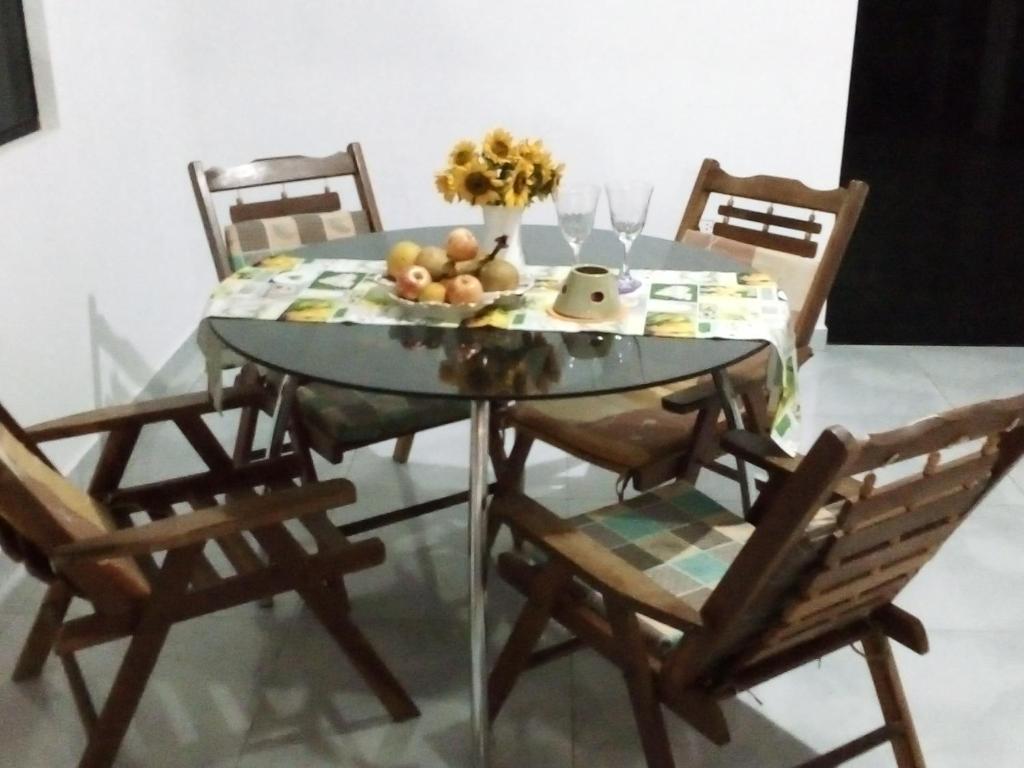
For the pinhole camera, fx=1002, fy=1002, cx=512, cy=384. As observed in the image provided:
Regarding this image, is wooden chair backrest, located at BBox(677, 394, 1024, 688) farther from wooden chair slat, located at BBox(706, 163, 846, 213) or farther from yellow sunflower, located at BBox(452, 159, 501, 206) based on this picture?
wooden chair slat, located at BBox(706, 163, 846, 213)

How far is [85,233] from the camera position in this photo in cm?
283

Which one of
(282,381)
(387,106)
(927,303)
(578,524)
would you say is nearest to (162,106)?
(387,106)

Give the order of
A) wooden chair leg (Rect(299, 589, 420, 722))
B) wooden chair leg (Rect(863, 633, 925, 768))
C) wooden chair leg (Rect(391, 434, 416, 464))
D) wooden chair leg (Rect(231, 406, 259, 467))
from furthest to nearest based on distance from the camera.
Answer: wooden chair leg (Rect(391, 434, 416, 464)), wooden chair leg (Rect(231, 406, 259, 467)), wooden chair leg (Rect(299, 589, 420, 722)), wooden chair leg (Rect(863, 633, 925, 768))

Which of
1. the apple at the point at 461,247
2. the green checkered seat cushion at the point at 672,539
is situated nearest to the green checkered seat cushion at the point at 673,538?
the green checkered seat cushion at the point at 672,539

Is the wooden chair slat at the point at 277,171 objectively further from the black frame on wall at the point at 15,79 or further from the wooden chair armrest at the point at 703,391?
the wooden chair armrest at the point at 703,391

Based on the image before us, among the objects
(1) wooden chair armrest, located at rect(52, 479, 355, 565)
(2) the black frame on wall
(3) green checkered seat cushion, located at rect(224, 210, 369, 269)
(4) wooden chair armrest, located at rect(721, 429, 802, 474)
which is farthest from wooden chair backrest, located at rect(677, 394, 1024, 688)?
(2) the black frame on wall

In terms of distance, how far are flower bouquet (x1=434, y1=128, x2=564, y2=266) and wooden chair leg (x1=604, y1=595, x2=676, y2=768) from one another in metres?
0.81

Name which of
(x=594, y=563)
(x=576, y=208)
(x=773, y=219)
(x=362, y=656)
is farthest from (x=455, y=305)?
(x=773, y=219)

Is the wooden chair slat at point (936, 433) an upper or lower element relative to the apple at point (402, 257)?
lower

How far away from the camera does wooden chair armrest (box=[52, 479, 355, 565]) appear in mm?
1460

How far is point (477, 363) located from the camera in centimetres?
165

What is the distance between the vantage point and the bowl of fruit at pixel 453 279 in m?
1.83

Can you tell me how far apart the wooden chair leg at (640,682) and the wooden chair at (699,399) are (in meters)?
0.49

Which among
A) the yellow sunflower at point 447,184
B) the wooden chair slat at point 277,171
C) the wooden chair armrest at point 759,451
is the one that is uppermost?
the yellow sunflower at point 447,184
